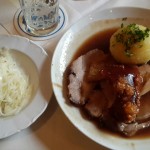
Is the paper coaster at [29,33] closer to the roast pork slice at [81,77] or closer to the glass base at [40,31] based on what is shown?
the glass base at [40,31]

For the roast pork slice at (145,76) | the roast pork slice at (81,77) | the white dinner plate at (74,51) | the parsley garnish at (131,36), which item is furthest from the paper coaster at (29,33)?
the roast pork slice at (145,76)

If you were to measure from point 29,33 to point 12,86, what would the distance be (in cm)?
36

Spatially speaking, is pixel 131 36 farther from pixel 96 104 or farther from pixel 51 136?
pixel 51 136

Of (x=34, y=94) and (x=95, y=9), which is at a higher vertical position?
(x=95, y=9)

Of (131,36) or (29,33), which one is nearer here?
(131,36)

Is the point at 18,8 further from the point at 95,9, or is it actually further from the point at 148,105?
the point at 148,105

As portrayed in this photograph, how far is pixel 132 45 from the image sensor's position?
1181 mm

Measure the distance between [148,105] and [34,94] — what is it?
1.48ft

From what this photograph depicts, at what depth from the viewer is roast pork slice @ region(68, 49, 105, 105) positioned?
3.71ft

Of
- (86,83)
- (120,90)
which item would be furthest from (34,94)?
(120,90)

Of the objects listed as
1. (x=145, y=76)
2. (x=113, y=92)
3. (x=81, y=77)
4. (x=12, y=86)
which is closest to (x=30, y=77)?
(x=12, y=86)

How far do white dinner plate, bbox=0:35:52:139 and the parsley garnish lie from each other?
1.08ft

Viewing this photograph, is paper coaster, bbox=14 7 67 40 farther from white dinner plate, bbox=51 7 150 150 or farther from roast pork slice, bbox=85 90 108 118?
roast pork slice, bbox=85 90 108 118

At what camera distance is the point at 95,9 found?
1501 millimetres
